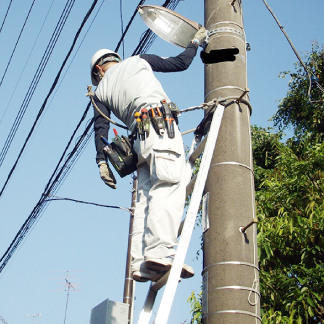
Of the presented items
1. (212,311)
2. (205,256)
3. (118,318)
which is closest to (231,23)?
(205,256)

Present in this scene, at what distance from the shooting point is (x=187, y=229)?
2.81 metres

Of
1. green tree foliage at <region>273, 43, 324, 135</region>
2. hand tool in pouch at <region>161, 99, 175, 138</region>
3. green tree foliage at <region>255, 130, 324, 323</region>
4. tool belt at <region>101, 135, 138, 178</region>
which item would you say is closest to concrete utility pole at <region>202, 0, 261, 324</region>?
hand tool in pouch at <region>161, 99, 175, 138</region>

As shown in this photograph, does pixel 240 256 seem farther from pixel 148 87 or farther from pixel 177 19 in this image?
pixel 177 19

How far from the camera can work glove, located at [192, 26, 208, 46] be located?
392 centimetres

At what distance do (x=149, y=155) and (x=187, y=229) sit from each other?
2.50 ft

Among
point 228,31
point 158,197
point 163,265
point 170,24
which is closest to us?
point 163,265

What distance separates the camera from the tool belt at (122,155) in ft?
12.1

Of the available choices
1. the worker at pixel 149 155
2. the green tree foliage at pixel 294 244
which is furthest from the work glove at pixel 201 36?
the green tree foliage at pixel 294 244

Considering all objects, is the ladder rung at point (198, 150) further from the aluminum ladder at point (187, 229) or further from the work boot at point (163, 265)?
the work boot at point (163, 265)

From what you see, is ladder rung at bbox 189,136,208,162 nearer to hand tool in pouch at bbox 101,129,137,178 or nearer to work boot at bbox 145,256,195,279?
hand tool in pouch at bbox 101,129,137,178

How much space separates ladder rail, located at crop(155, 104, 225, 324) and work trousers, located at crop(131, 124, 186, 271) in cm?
27

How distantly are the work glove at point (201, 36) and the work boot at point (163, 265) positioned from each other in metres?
1.84

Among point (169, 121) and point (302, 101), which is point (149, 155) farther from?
point (302, 101)

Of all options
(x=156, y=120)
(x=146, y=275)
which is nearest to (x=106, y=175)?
(x=156, y=120)
